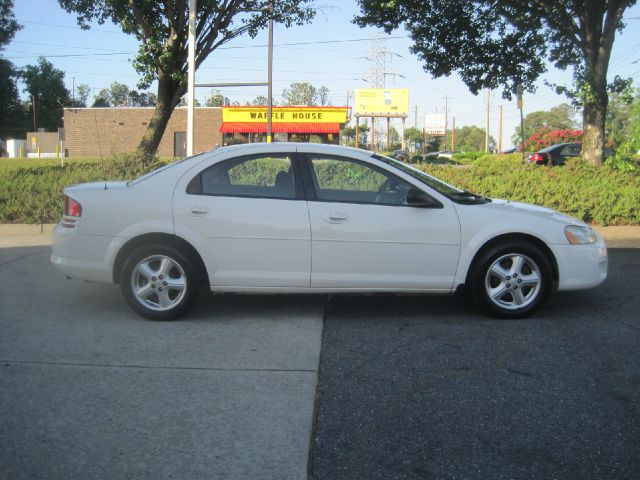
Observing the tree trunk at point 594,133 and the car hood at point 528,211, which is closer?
the car hood at point 528,211

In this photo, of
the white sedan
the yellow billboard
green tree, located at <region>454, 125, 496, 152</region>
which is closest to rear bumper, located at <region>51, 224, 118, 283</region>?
the white sedan

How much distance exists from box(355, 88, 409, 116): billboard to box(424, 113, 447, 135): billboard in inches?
822

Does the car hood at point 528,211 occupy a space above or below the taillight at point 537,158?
below

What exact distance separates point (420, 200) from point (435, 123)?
94.2 m

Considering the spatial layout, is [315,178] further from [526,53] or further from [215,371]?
[526,53]

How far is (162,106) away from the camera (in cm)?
1739

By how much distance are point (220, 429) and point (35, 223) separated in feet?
30.1

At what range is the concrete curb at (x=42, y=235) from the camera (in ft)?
33.3

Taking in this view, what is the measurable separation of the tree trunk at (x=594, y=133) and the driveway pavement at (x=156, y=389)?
9388 millimetres

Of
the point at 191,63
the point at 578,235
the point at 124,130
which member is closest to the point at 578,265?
the point at 578,235

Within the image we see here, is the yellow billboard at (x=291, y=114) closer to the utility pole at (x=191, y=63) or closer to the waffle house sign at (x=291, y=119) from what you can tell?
the waffle house sign at (x=291, y=119)

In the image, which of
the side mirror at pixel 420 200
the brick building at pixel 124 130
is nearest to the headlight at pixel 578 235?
the side mirror at pixel 420 200

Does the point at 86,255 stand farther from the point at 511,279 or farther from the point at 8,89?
the point at 8,89

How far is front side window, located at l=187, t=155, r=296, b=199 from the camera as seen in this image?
5859 millimetres
